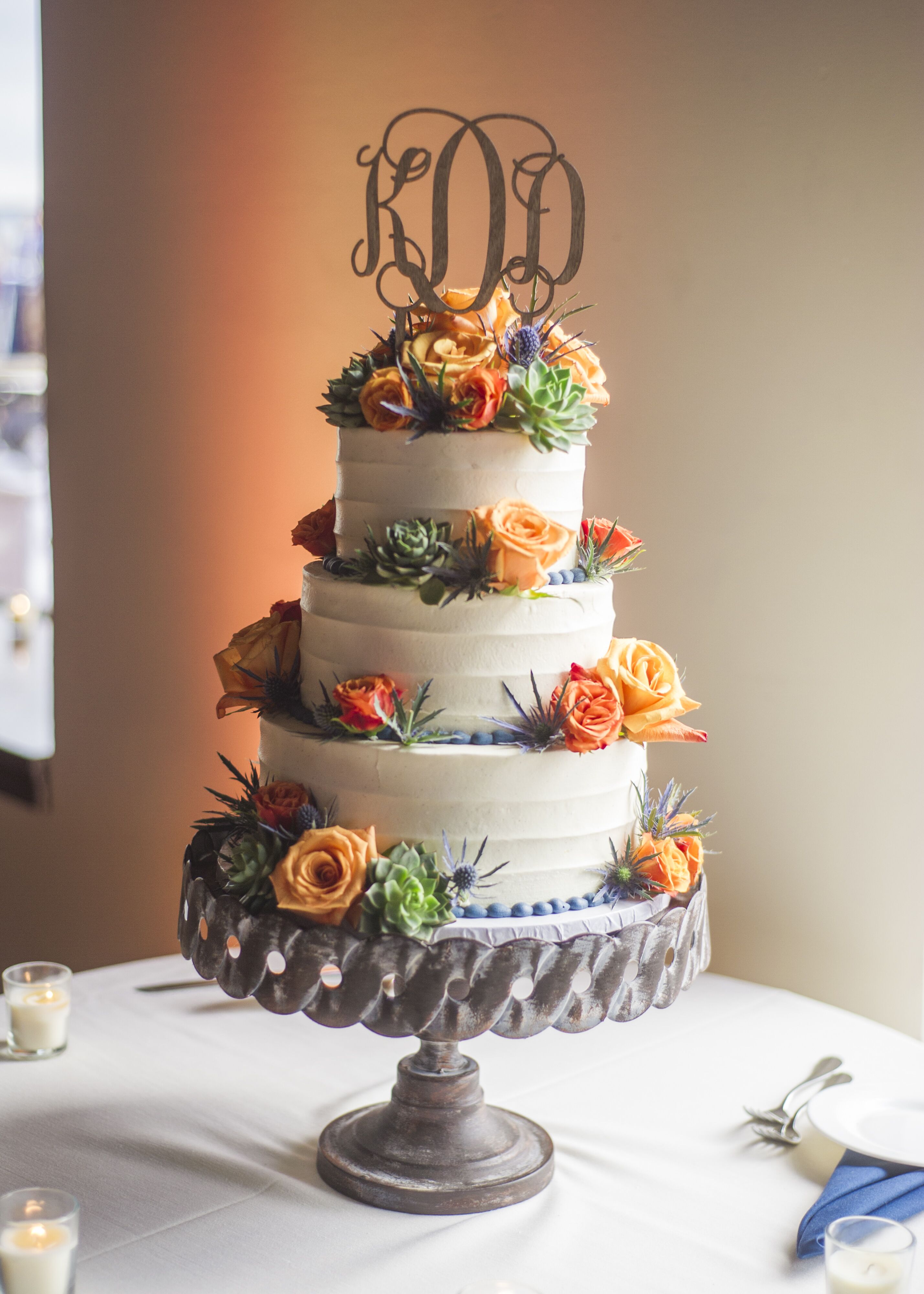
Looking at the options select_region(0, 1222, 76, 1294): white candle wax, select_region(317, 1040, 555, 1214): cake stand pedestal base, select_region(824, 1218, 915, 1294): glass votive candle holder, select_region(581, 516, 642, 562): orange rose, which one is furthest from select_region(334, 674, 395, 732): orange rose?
select_region(824, 1218, 915, 1294): glass votive candle holder

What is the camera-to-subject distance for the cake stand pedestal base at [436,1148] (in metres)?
1.45

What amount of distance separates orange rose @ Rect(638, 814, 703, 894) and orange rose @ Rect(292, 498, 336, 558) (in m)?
0.54

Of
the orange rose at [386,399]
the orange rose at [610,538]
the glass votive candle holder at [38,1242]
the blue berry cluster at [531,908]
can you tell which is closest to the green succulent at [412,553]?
the orange rose at [386,399]

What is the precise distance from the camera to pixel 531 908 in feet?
4.71

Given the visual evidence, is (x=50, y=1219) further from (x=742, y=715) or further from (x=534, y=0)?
(x=534, y=0)

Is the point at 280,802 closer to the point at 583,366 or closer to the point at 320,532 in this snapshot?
the point at 320,532

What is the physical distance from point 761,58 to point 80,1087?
1745 millimetres

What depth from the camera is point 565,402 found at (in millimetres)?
1453

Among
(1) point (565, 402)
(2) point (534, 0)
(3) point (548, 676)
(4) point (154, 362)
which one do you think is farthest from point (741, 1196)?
(4) point (154, 362)

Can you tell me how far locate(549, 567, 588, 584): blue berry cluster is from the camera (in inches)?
59.8

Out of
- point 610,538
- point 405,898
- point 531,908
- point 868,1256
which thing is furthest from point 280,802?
point 868,1256

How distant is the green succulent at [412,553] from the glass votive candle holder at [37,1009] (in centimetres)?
73

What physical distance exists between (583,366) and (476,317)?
14 cm

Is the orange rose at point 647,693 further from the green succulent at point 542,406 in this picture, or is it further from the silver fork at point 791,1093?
the silver fork at point 791,1093
